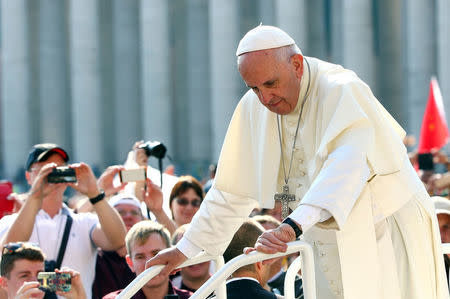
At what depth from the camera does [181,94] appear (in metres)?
77.5

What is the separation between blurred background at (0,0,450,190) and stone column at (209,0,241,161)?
7cm

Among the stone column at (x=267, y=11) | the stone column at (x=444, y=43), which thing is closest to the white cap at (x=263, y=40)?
the stone column at (x=444, y=43)

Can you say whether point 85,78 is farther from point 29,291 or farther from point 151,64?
point 29,291

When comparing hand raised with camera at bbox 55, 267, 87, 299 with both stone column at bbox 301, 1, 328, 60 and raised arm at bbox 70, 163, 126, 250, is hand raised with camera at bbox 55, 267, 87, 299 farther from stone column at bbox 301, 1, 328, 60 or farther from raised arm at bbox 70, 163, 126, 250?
stone column at bbox 301, 1, 328, 60

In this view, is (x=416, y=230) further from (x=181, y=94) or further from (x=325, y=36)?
(x=181, y=94)

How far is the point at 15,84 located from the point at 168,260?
66.6 meters

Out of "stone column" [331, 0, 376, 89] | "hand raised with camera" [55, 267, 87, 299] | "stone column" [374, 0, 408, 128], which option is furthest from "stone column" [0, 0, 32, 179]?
"hand raised with camera" [55, 267, 87, 299]

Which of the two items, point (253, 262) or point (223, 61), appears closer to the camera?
point (253, 262)

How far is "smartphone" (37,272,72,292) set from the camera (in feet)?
30.2

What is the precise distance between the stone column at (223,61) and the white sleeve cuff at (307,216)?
59364 millimetres

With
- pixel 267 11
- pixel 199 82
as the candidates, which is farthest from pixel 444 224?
pixel 199 82

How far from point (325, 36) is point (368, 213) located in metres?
65.8

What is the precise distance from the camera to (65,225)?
1175 centimetres

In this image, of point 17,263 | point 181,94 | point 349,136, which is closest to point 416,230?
point 349,136
